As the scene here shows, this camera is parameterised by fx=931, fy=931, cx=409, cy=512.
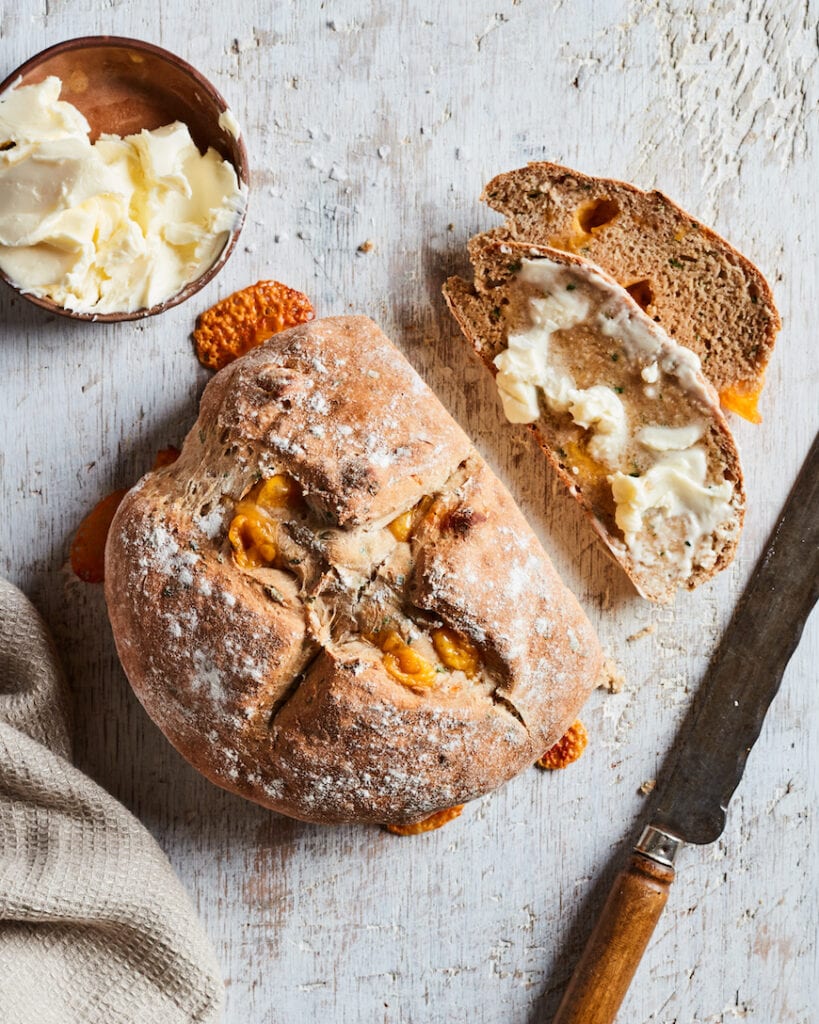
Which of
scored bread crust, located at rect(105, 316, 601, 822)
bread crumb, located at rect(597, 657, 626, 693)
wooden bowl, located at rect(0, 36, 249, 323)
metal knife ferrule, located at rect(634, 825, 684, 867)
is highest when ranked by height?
wooden bowl, located at rect(0, 36, 249, 323)

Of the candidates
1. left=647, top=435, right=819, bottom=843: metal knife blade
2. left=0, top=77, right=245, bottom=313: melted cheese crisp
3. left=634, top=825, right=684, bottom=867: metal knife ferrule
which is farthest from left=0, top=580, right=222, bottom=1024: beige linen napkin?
left=647, top=435, right=819, bottom=843: metal knife blade

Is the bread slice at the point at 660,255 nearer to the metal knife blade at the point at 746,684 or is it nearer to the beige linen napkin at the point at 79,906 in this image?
the metal knife blade at the point at 746,684

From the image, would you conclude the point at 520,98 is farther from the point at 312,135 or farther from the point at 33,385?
the point at 33,385

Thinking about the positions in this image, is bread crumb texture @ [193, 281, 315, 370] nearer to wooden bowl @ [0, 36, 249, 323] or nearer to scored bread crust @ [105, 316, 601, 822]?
wooden bowl @ [0, 36, 249, 323]

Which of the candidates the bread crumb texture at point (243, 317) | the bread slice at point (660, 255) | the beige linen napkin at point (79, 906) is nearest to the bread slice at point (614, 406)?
the bread slice at point (660, 255)

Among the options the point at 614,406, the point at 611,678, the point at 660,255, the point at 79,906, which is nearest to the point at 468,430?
the point at 614,406
